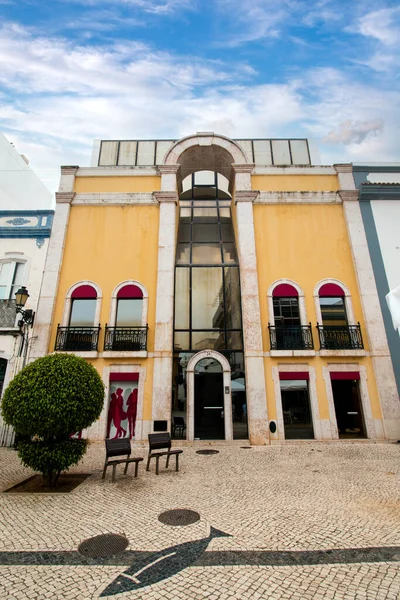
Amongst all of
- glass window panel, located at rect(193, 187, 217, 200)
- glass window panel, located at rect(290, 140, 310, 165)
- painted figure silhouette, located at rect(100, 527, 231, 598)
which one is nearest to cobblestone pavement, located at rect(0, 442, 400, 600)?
painted figure silhouette, located at rect(100, 527, 231, 598)

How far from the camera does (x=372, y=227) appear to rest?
14.8 m

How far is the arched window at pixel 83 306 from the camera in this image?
1362 centimetres

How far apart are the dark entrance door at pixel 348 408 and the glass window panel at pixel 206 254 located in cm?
795

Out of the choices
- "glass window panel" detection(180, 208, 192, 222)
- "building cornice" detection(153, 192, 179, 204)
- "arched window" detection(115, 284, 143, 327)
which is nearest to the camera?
"arched window" detection(115, 284, 143, 327)

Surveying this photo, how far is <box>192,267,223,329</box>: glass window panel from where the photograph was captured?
14.0 meters

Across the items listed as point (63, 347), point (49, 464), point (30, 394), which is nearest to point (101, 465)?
point (49, 464)

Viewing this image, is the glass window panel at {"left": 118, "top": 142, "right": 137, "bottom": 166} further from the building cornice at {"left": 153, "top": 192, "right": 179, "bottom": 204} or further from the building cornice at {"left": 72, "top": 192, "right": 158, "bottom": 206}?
the building cornice at {"left": 153, "top": 192, "right": 179, "bottom": 204}

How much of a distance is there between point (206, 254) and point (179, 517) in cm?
1209

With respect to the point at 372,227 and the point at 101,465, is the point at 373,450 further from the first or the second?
the point at 372,227

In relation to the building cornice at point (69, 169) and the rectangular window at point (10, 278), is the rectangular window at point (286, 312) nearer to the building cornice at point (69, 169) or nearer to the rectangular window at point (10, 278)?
the rectangular window at point (10, 278)

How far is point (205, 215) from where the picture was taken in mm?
17719

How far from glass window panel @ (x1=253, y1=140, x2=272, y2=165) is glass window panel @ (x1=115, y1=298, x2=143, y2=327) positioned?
1530cm

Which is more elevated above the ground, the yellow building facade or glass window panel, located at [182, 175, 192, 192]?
glass window panel, located at [182, 175, 192, 192]

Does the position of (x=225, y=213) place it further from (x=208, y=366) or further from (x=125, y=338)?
(x=125, y=338)
